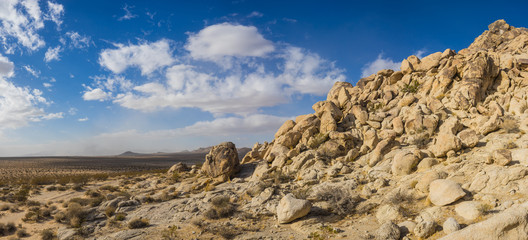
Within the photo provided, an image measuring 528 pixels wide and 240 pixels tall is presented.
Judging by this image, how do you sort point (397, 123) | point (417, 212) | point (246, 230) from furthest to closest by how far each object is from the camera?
point (397, 123), point (246, 230), point (417, 212)

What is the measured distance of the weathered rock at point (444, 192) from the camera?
488 inches

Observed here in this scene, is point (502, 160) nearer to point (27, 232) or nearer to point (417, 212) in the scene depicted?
point (417, 212)

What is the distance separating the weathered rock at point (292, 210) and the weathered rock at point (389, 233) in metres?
3.83

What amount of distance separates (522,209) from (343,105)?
77.1 feet

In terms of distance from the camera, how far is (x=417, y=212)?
13.0 metres

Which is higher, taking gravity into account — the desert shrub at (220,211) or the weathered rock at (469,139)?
the weathered rock at (469,139)

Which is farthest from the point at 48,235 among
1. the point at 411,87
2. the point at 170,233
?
the point at 411,87

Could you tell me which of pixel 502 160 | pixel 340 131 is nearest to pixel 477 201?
pixel 502 160

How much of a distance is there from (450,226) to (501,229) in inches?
94.8

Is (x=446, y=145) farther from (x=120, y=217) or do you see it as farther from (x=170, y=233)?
(x=120, y=217)

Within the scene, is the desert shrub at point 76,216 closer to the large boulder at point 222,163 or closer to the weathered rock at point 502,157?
the large boulder at point 222,163

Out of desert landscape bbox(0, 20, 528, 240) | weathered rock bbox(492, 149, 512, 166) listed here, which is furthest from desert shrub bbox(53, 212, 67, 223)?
weathered rock bbox(492, 149, 512, 166)

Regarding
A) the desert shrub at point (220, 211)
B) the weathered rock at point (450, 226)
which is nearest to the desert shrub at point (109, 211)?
the desert shrub at point (220, 211)

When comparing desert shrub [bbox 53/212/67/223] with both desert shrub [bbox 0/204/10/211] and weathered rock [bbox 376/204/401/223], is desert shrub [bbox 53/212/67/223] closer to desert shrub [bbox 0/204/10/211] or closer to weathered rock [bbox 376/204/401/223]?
desert shrub [bbox 0/204/10/211]
